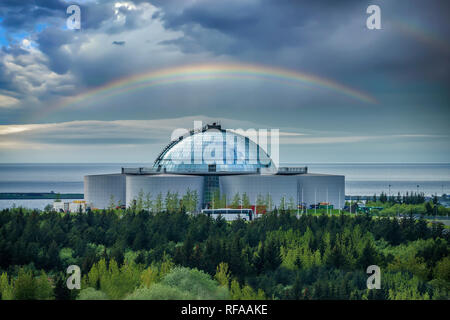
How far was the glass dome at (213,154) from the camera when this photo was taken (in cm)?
7462

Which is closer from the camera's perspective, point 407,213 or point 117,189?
point 407,213

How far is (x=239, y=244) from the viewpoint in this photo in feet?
116

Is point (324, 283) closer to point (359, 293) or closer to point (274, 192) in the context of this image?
point (359, 293)

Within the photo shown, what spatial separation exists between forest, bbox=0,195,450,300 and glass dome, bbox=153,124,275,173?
2396 cm

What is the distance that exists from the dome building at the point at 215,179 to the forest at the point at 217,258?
57.4 feet

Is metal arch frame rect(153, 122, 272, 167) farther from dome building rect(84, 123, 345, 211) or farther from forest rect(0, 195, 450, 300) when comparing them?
forest rect(0, 195, 450, 300)

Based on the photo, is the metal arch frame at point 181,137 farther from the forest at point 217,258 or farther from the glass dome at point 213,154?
the forest at point 217,258

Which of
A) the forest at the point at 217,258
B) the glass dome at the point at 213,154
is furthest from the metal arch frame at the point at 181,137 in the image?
the forest at the point at 217,258

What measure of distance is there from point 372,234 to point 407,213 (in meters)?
22.3

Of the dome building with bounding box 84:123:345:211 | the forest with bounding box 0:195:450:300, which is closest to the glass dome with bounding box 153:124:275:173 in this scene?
the dome building with bounding box 84:123:345:211

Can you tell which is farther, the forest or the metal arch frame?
the metal arch frame

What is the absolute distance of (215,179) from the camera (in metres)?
73.4

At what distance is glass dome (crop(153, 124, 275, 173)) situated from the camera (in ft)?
245

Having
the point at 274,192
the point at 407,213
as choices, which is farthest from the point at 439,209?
the point at 274,192
